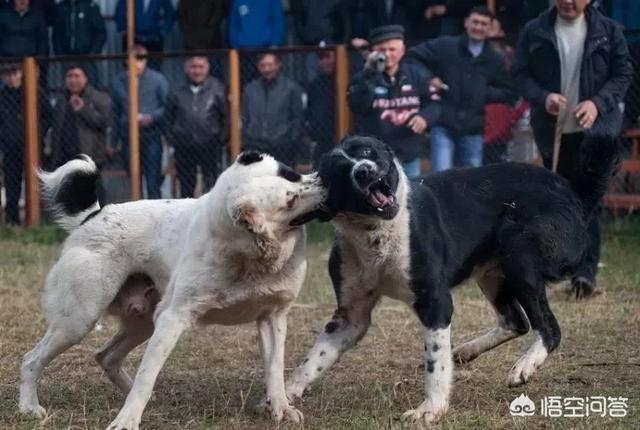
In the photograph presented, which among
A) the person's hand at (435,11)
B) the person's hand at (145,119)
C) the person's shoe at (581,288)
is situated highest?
the person's hand at (435,11)

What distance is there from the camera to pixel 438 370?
6145mm

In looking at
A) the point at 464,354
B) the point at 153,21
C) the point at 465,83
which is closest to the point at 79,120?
the point at 153,21

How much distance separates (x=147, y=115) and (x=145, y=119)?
5 centimetres

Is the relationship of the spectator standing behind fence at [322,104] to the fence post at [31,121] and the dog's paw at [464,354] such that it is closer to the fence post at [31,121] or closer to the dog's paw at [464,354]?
the fence post at [31,121]

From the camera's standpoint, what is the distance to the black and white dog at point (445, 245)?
6.07 metres

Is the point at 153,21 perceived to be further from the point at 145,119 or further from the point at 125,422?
the point at 125,422

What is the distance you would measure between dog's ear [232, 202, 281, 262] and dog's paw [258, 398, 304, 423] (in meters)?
0.70

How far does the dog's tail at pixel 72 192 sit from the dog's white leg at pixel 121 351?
59 centimetres

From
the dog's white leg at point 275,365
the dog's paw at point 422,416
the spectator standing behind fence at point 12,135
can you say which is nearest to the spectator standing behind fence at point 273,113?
the spectator standing behind fence at point 12,135

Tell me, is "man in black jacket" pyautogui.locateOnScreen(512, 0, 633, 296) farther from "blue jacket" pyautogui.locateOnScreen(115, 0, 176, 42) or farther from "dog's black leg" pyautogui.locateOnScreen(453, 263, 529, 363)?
"blue jacket" pyautogui.locateOnScreen(115, 0, 176, 42)

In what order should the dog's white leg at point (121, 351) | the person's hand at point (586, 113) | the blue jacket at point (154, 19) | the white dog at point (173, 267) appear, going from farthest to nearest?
1. the blue jacket at point (154, 19)
2. the person's hand at point (586, 113)
3. the dog's white leg at point (121, 351)
4. the white dog at point (173, 267)

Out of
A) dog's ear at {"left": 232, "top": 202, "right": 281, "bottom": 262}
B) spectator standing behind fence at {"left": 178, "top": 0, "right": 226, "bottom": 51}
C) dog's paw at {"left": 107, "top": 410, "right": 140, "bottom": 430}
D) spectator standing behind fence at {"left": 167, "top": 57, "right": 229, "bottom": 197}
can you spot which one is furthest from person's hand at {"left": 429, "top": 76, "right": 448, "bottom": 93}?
dog's paw at {"left": 107, "top": 410, "right": 140, "bottom": 430}

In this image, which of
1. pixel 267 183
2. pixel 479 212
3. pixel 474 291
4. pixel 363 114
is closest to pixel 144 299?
pixel 267 183

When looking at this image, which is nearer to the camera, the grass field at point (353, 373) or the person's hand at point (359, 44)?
the grass field at point (353, 373)
